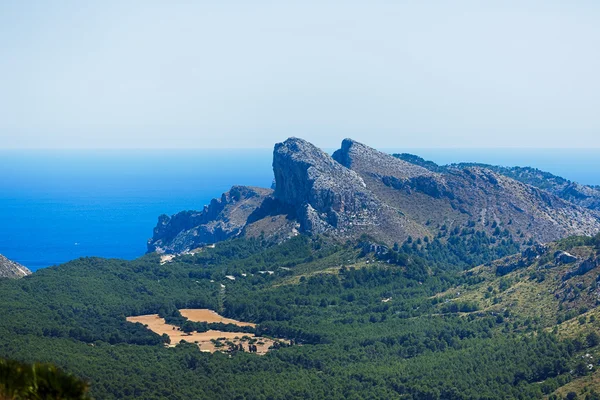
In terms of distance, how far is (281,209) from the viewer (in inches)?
7190

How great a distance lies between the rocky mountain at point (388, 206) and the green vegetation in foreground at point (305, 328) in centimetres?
974

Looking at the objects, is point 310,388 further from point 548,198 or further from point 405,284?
point 548,198

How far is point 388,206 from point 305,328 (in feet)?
218

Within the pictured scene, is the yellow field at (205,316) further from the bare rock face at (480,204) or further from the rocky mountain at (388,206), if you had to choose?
the bare rock face at (480,204)

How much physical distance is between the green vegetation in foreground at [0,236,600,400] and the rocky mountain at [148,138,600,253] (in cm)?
974

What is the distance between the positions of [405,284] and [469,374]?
47922 mm

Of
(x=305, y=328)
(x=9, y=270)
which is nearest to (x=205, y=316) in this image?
(x=305, y=328)

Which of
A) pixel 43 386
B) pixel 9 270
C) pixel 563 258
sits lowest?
pixel 9 270

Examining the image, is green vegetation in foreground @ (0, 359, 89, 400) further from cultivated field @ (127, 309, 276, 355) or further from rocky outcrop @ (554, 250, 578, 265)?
rocky outcrop @ (554, 250, 578, 265)

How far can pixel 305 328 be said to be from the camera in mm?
112312

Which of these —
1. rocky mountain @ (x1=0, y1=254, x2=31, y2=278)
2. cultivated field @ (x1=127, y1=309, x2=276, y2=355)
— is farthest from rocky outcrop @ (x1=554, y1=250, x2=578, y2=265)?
rocky mountain @ (x1=0, y1=254, x2=31, y2=278)

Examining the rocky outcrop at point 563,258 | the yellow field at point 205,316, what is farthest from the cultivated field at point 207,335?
the rocky outcrop at point 563,258

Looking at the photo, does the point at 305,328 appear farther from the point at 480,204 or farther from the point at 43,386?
the point at 43,386

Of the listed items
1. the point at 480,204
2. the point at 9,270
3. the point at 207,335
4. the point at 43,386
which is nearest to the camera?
the point at 43,386
